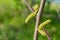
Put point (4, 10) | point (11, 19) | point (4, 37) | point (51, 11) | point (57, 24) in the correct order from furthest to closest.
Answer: point (4, 10) < point (11, 19) < point (51, 11) < point (57, 24) < point (4, 37)

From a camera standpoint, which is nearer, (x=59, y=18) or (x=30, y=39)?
(x=30, y=39)

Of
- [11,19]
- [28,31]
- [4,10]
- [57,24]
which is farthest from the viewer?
[4,10]

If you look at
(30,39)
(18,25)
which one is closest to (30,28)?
(30,39)

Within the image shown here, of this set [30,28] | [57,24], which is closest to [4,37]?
[30,28]

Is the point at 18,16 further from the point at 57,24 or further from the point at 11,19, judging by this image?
the point at 57,24

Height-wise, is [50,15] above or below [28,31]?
above

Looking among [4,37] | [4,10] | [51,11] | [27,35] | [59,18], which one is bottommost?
[4,37]
